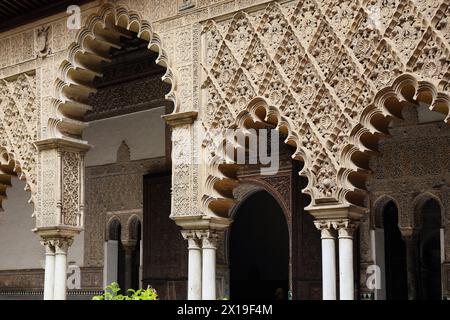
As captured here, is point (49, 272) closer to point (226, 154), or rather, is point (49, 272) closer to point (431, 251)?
point (226, 154)

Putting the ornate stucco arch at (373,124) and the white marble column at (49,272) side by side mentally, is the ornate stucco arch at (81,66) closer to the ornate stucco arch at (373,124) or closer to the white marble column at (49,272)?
the white marble column at (49,272)

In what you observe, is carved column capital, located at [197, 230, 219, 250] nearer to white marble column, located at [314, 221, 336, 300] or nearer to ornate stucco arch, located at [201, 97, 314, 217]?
ornate stucco arch, located at [201, 97, 314, 217]

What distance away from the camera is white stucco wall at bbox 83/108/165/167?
10008mm

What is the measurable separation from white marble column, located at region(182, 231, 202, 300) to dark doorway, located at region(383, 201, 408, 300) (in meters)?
2.27

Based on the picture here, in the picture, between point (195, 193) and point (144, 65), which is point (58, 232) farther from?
point (144, 65)

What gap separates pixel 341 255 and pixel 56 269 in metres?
3.22

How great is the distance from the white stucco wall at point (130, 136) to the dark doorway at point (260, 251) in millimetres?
1722

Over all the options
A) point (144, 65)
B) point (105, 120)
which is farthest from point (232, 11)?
point (105, 120)

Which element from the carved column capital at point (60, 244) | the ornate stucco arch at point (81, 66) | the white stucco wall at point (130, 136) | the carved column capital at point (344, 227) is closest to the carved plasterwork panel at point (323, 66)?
the carved column capital at point (344, 227)

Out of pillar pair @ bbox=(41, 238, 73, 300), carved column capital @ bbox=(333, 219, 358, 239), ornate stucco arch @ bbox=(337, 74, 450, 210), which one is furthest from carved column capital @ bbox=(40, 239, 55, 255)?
ornate stucco arch @ bbox=(337, 74, 450, 210)

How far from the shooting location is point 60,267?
7.64 metres

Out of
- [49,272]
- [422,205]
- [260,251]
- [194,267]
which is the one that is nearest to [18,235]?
[260,251]
